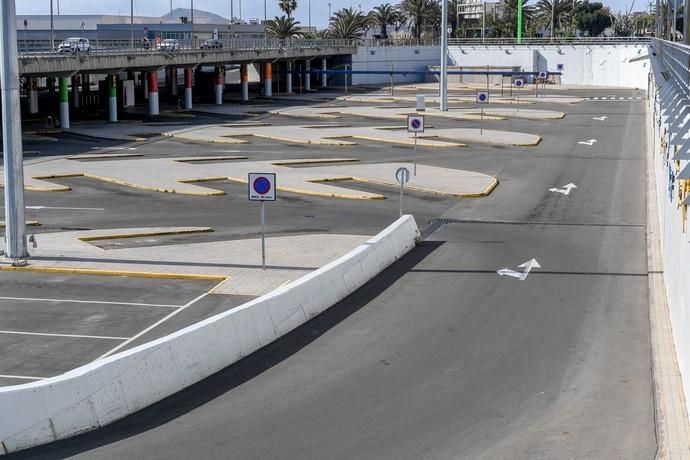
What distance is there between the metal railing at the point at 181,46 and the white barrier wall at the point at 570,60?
47.6ft

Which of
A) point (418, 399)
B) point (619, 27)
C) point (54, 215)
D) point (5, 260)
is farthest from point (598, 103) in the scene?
point (619, 27)

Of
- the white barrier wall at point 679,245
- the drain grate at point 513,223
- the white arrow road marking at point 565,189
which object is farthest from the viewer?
the white arrow road marking at point 565,189

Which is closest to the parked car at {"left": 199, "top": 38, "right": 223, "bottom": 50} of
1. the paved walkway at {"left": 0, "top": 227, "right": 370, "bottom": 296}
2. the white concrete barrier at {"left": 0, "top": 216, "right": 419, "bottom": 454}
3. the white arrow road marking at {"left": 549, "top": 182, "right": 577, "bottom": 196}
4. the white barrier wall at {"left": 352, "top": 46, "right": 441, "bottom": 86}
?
the white barrier wall at {"left": 352, "top": 46, "right": 441, "bottom": 86}

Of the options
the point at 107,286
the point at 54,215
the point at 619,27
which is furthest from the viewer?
the point at 619,27

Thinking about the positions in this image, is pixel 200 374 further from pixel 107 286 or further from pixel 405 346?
pixel 107 286

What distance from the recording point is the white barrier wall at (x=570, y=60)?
11095 centimetres

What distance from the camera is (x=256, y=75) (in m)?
130

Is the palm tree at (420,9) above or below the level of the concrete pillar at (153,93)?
above

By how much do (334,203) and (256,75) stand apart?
3833 inches

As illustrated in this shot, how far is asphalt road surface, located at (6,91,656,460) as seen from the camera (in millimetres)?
12883

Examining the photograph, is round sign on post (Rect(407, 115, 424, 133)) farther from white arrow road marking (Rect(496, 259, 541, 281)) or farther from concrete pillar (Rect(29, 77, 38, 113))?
concrete pillar (Rect(29, 77, 38, 113))

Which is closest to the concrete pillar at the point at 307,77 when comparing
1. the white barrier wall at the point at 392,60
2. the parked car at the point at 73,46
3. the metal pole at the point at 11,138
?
the white barrier wall at the point at 392,60

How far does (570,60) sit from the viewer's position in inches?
4601

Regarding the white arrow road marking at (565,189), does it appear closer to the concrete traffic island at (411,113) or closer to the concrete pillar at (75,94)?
the concrete traffic island at (411,113)
